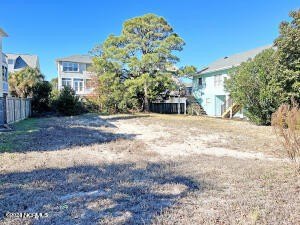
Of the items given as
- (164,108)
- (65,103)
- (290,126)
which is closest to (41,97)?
(65,103)

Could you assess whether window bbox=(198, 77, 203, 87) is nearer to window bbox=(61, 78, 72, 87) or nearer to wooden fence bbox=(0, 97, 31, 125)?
wooden fence bbox=(0, 97, 31, 125)

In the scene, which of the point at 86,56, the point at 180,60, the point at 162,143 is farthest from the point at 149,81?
the point at 86,56

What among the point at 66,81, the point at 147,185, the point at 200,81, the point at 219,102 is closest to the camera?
the point at 147,185

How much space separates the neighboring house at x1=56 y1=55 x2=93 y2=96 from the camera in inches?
Result: 1569

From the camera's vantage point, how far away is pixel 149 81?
26.7m

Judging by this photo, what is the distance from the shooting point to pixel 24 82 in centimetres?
2644

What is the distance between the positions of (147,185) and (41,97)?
81.6 ft

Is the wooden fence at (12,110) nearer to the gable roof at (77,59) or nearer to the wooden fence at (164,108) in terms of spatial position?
the wooden fence at (164,108)

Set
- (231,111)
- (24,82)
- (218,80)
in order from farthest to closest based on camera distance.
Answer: (218,80), (24,82), (231,111)

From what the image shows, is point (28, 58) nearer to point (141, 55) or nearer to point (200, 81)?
point (141, 55)

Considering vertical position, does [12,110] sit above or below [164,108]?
above

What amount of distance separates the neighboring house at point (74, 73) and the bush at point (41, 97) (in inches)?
477

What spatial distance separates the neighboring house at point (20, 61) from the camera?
41562 millimetres

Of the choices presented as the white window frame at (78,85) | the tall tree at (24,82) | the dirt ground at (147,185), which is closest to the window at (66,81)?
the white window frame at (78,85)
